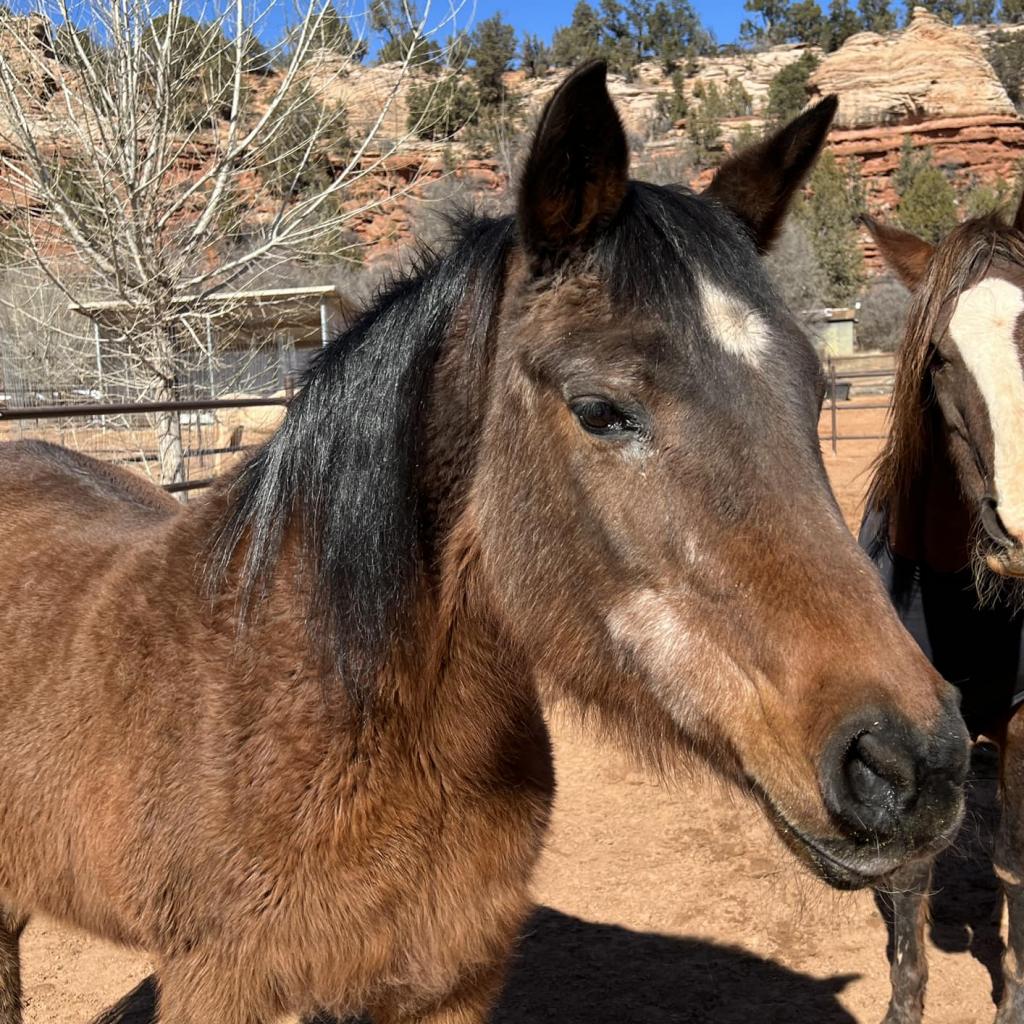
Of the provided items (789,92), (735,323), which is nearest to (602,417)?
(735,323)

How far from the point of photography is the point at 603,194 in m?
1.60

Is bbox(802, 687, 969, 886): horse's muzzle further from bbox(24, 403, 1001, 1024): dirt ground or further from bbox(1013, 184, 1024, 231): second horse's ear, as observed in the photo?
bbox(1013, 184, 1024, 231): second horse's ear

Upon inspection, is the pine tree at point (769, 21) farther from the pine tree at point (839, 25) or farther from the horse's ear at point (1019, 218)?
the horse's ear at point (1019, 218)

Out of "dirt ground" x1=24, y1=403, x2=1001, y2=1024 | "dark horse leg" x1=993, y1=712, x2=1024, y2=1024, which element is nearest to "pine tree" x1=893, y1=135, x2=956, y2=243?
"dirt ground" x1=24, y1=403, x2=1001, y2=1024

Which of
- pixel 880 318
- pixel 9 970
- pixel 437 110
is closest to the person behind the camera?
pixel 9 970

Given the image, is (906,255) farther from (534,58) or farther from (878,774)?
(534,58)

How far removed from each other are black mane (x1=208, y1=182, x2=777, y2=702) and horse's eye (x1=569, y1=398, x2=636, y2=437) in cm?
28

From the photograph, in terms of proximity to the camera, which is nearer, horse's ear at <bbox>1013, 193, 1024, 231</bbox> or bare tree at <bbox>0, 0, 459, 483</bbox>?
horse's ear at <bbox>1013, 193, 1024, 231</bbox>

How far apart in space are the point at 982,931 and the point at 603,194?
12.6 ft

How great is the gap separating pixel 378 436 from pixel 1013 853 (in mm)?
2775

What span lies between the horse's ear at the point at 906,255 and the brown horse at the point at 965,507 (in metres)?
0.43

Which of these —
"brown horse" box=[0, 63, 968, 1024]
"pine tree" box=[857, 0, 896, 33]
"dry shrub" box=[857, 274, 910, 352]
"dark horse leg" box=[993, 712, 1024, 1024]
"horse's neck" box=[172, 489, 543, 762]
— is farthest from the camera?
"pine tree" box=[857, 0, 896, 33]

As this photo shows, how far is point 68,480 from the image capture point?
10.4 ft

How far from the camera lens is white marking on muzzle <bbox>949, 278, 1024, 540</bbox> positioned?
2.79 meters
